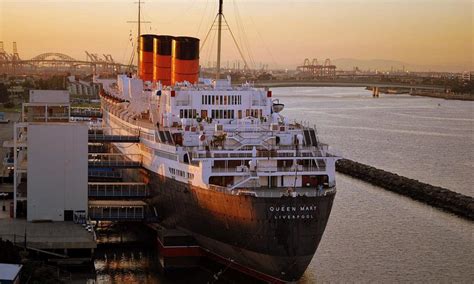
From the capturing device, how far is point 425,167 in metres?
30.9

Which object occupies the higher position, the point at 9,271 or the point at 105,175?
the point at 105,175

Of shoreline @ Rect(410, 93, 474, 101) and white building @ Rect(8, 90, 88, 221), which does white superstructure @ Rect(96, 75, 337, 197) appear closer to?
white building @ Rect(8, 90, 88, 221)

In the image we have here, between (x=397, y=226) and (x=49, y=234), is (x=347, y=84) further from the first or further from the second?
(x=49, y=234)

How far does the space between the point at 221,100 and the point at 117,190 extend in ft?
10.2

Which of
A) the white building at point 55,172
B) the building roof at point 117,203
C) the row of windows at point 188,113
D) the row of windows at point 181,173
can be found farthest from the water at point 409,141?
the white building at point 55,172

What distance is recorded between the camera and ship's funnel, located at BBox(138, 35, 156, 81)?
76.0ft

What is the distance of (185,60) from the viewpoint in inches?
800

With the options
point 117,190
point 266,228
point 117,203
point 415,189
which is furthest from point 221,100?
point 415,189

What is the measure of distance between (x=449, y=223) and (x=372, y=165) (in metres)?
10.7

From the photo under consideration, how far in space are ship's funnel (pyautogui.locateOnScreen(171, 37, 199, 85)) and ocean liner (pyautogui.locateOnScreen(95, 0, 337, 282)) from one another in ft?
4.11

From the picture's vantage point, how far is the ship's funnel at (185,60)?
65.8ft

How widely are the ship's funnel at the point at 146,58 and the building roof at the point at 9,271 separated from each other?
11686 millimetres

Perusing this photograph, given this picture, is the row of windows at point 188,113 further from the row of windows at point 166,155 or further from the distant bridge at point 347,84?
the distant bridge at point 347,84

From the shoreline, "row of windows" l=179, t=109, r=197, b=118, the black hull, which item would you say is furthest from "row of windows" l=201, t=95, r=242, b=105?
the shoreline
